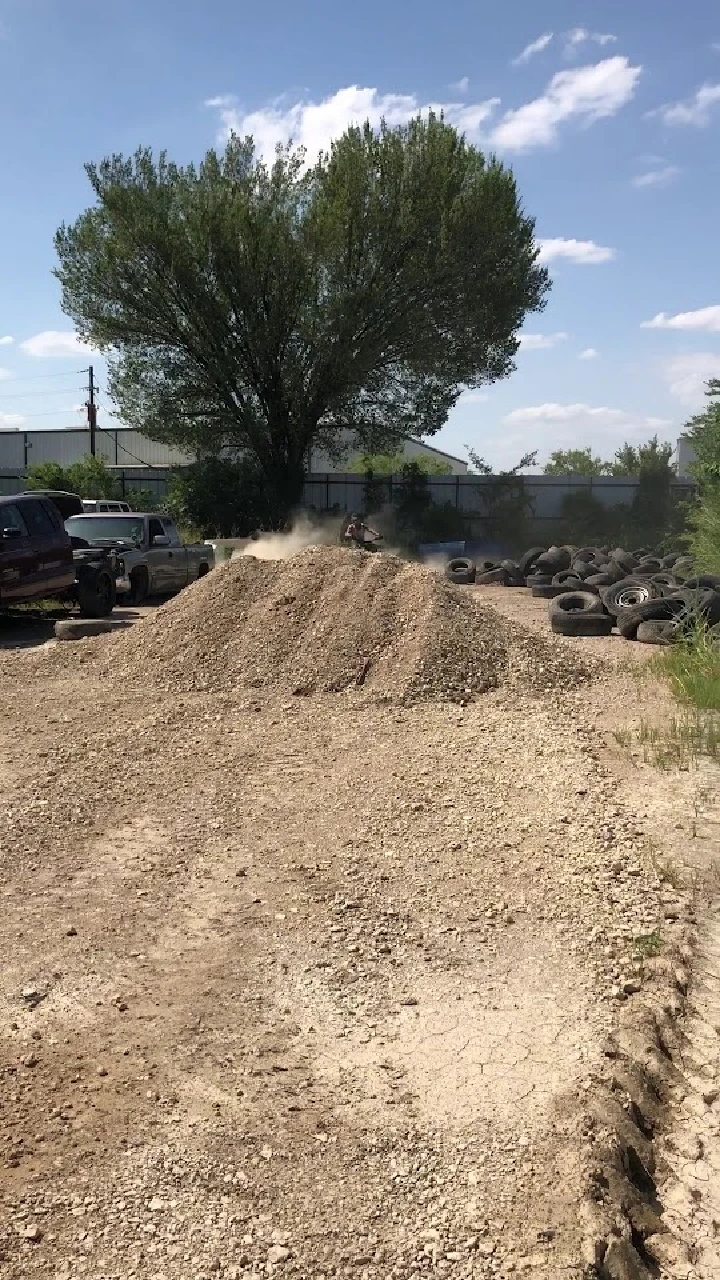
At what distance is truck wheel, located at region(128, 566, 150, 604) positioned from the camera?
736 inches

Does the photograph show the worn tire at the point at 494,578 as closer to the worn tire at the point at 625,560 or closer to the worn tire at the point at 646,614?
the worn tire at the point at 625,560

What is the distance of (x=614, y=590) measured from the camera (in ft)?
55.0

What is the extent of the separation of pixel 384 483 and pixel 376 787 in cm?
2957

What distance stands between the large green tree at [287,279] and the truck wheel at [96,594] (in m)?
16.2

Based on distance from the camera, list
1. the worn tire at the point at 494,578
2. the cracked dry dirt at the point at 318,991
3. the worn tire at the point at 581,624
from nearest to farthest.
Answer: the cracked dry dirt at the point at 318,991, the worn tire at the point at 581,624, the worn tire at the point at 494,578

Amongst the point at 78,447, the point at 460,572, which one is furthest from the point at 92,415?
the point at 460,572

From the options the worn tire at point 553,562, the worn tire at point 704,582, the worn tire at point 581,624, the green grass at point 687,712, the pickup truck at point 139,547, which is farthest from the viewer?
the worn tire at point 553,562

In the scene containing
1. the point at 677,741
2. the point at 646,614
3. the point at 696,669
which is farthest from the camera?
the point at 646,614

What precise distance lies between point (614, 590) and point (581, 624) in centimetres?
188

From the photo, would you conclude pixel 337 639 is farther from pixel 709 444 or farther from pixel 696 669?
pixel 709 444

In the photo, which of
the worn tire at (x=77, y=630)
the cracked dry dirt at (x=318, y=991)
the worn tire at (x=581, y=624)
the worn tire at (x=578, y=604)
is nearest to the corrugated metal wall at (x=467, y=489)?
the worn tire at (x=578, y=604)

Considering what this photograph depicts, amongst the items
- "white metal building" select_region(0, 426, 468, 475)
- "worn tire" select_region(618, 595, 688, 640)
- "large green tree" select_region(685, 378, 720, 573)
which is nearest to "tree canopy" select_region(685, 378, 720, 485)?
"large green tree" select_region(685, 378, 720, 573)

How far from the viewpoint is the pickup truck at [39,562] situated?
14.8 m

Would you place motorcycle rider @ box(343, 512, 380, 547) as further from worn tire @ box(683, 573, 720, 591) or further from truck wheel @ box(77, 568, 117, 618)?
worn tire @ box(683, 573, 720, 591)
